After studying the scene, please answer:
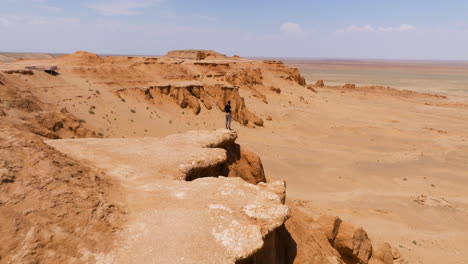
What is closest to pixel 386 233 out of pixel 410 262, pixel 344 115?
pixel 410 262

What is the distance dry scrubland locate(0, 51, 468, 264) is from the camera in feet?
16.3

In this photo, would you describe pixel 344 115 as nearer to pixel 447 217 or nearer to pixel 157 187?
pixel 447 217

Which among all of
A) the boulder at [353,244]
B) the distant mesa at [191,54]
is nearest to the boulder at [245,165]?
the boulder at [353,244]

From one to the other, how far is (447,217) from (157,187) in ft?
41.6

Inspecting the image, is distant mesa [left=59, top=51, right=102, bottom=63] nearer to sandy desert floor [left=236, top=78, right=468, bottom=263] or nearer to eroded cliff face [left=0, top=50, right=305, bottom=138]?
eroded cliff face [left=0, top=50, right=305, bottom=138]

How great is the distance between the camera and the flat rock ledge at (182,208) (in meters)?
4.83

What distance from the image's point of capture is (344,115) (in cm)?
3656

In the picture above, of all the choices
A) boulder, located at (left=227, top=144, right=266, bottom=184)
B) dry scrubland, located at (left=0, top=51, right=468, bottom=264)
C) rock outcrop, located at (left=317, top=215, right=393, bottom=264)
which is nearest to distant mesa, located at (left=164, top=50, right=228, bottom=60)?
dry scrubland, located at (left=0, top=51, right=468, bottom=264)

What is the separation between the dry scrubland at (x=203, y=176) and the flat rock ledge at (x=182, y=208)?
27 mm

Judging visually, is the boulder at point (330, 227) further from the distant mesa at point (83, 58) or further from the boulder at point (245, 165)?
the distant mesa at point (83, 58)

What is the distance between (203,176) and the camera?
8461 millimetres

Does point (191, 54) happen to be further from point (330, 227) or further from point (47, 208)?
point (47, 208)

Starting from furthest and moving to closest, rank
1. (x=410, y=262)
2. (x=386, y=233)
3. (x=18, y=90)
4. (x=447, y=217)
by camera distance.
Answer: (x=18, y=90) < (x=447, y=217) < (x=386, y=233) < (x=410, y=262)

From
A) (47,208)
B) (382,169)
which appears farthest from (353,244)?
(382,169)
